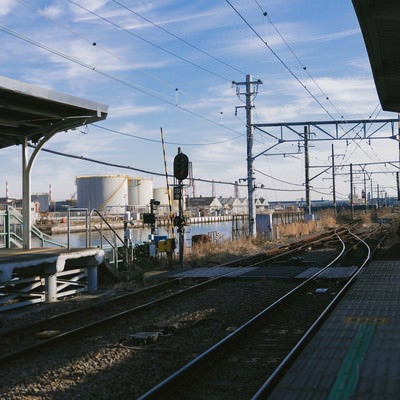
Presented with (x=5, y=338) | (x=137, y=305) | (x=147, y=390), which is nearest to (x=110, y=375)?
(x=147, y=390)

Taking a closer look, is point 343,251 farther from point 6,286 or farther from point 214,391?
point 214,391

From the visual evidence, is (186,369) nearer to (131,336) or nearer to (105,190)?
(131,336)

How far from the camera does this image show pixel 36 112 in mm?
12242

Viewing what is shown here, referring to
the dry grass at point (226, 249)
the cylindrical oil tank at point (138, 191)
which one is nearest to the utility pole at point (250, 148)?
the dry grass at point (226, 249)

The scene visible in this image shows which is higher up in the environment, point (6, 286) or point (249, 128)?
point (249, 128)

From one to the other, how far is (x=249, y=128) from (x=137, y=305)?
73.6ft

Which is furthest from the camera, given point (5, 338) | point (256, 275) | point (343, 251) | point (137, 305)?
point (343, 251)

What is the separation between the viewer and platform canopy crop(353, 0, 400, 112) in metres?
7.05

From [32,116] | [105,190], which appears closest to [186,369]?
[32,116]

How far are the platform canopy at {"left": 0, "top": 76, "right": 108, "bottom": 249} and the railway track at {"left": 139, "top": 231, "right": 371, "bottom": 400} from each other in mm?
6213

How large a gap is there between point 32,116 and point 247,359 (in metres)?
8.34

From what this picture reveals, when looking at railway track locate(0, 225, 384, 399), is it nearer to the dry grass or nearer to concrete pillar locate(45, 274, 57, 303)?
concrete pillar locate(45, 274, 57, 303)

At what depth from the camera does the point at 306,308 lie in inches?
432

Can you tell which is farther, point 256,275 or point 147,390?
point 256,275
